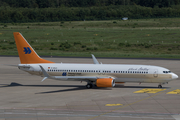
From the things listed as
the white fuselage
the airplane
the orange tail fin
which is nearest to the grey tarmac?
the airplane

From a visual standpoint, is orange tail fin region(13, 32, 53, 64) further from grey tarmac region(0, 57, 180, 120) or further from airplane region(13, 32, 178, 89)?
grey tarmac region(0, 57, 180, 120)

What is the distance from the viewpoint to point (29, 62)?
176ft

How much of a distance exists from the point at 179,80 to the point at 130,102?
2106cm

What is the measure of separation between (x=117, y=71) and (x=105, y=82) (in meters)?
3.08

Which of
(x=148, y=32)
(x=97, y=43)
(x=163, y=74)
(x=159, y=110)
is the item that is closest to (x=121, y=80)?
(x=163, y=74)

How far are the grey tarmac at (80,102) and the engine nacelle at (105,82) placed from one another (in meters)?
0.97

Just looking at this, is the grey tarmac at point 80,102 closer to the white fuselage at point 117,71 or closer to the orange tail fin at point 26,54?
the white fuselage at point 117,71

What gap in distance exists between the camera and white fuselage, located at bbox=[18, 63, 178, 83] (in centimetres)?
4934

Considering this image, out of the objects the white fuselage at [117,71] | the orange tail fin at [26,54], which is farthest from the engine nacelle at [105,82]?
the orange tail fin at [26,54]

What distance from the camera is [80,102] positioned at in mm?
41250

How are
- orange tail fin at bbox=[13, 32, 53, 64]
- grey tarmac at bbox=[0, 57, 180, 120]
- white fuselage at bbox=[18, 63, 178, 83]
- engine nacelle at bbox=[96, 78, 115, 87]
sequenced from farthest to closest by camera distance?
orange tail fin at bbox=[13, 32, 53, 64] → white fuselage at bbox=[18, 63, 178, 83] → engine nacelle at bbox=[96, 78, 115, 87] → grey tarmac at bbox=[0, 57, 180, 120]

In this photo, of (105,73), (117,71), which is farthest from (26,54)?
(117,71)

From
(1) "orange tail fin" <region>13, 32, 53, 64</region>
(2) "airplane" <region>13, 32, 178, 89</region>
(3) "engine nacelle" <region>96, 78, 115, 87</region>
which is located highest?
(1) "orange tail fin" <region>13, 32, 53, 64</region>

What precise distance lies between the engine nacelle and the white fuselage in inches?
56.8
